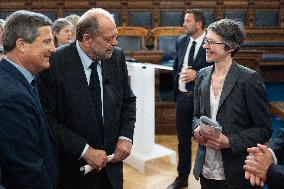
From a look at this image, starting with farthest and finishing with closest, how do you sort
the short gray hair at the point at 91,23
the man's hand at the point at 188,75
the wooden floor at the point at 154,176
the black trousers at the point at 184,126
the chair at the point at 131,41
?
the chair at the point at 131,41
the wooden floor at the point at 154,176
the black trousers at the point at 184,126
the man's hand at the point at 188,75
the short gray hair at the point at 91,23

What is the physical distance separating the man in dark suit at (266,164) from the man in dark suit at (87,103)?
0.67 metres

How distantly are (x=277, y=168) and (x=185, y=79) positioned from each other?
1.81m

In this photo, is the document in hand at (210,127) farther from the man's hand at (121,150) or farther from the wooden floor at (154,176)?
the wooden floor at (154,176)

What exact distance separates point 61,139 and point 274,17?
7.04m

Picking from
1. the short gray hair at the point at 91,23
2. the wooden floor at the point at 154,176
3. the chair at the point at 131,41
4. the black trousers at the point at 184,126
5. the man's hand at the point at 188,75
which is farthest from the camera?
the chair at the point at 131,41

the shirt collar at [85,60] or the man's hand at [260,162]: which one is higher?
the shirt collar at [85,60]

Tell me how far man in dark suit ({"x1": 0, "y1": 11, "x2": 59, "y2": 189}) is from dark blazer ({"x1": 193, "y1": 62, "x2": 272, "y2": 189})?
3.01 ft

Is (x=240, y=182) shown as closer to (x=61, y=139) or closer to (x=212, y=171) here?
(x=212, y=171)

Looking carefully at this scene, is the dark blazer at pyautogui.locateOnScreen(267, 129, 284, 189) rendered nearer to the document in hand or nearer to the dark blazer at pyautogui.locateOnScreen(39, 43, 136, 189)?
the document in hand

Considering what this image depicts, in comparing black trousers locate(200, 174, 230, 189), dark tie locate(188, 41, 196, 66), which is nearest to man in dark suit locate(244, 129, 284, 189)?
black trousers locate(200, 174, 230, 189)

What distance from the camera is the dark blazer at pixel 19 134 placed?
159cm

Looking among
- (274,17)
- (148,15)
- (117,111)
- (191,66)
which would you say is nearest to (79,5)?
(148,15)

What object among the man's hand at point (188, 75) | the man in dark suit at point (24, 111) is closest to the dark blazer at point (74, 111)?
the man in dark suit at point (24, 111)

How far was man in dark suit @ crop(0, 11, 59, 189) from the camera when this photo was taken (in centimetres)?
160
